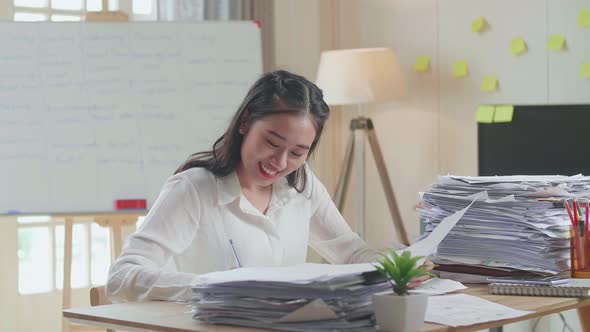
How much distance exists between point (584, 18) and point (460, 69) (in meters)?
0.65

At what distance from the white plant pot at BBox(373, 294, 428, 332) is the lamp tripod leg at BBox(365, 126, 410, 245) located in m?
2.94

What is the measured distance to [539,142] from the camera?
11.0ft

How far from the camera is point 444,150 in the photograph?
172 inches

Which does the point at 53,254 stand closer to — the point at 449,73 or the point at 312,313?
the point at 449,73

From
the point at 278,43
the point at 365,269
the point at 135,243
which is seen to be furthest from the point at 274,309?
the point at 278,43

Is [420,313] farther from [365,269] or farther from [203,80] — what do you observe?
[203,80]

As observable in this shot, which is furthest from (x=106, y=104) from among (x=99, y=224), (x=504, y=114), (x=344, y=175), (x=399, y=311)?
(x=399, y=311)

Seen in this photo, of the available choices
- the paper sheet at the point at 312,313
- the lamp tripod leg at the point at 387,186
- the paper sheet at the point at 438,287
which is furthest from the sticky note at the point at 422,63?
the paper sheet at the point at 312,313

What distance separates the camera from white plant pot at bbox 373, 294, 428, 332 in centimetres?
129

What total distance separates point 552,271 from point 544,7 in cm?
230

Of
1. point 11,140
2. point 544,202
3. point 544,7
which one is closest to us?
point 544,202

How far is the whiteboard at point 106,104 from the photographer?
335cm

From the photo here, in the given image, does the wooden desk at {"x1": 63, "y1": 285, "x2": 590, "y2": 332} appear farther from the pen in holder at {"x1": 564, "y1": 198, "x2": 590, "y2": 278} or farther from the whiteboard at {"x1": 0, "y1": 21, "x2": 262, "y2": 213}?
the whiteboard at {"x1": 0, "y1": 21, "x2": 262, "y2": 213}

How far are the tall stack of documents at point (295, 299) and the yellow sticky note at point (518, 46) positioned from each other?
2.82 meters
